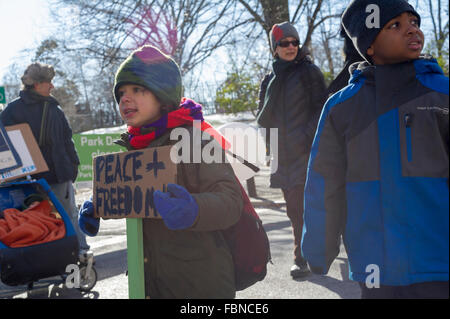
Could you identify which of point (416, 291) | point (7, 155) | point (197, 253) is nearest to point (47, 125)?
point (7, 155)

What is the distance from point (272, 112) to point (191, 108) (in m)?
2.31

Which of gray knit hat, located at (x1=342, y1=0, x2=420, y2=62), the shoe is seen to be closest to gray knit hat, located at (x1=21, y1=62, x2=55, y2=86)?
the shoe

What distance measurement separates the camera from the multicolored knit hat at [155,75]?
6.93ft

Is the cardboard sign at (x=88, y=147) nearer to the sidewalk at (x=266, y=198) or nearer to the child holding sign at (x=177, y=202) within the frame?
the sidewalk at (x=266, y=198)

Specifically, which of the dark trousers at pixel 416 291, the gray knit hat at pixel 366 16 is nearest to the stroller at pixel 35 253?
the dark trousers at pixel 416 291

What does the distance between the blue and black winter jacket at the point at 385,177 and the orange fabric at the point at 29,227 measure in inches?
88.0

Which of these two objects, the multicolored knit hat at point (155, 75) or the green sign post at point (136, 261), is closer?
the green sign post at point (136, 261)

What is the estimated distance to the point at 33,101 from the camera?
461 centimetres

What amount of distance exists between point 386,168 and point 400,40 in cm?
51

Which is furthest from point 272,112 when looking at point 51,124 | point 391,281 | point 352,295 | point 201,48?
point 201,48

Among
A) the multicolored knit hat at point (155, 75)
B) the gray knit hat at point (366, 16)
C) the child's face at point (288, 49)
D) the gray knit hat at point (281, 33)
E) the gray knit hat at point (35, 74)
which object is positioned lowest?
the multicolored knit hat at point (155, 75)

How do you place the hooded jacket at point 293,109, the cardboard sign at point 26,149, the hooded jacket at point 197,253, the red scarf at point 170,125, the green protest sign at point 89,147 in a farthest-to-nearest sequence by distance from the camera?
1. the green protest sign at point 89,147
2. the hooded jacket at point 293,109
3. the cardboard sign at point 26,149
4. the red scarf at point 170,125
5. the hooded jacket at point 197,253

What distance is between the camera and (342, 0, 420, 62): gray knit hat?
6.01 feet
